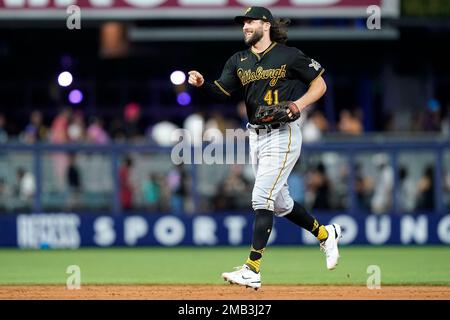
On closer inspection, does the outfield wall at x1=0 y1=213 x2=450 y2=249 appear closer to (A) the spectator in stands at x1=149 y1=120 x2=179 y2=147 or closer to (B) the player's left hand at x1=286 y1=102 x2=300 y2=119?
(A) the spectator in stands at x1=149 y1=120 x2=179 y2=147

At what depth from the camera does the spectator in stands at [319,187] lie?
17.7 metres

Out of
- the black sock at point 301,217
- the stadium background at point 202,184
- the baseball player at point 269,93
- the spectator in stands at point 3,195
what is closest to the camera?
the baseball player at point 269,93

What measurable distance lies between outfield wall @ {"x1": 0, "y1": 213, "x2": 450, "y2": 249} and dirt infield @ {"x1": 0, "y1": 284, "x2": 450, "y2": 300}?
695 cm

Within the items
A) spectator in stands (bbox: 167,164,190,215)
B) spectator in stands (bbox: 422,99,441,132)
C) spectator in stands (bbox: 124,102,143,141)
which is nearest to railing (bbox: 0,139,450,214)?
spectator in stands (bbox: 167,164,190,215)

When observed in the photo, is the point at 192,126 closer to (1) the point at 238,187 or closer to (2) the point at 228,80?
(1) the point at 238,187

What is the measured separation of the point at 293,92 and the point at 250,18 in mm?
758

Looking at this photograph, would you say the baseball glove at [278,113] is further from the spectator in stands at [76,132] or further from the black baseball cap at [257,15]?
the spectator in stands at [76,132]

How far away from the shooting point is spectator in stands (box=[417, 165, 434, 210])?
699 inches

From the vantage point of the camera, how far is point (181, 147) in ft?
58.0

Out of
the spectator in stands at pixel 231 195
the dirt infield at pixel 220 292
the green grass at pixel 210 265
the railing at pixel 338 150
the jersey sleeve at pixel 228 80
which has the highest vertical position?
the jersey sleeve at pixel 228 80

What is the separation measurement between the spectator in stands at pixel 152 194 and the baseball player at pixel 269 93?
792 centimetres

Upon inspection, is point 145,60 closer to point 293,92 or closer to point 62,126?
point 62,126

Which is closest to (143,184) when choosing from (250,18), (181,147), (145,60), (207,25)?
(181,147)

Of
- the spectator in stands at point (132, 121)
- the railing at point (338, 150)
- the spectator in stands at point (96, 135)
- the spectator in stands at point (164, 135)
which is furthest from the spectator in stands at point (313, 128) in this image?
the spectator in stands at point (96, 135)
